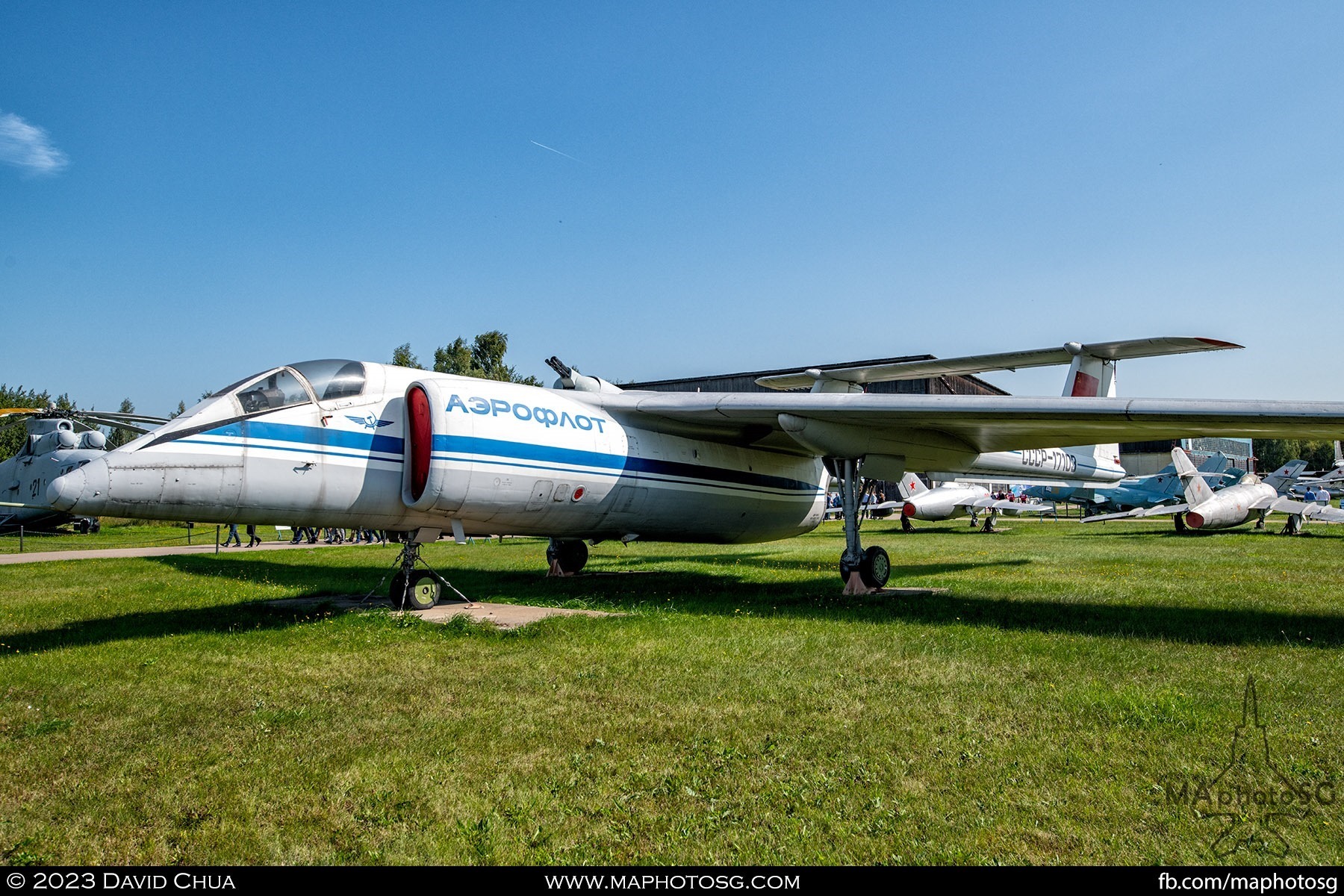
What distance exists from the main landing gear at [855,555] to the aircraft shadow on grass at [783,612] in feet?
1.25

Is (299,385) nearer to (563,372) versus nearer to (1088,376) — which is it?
(563,372)

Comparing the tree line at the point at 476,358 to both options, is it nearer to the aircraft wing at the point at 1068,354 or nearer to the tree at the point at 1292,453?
the aircraft wing at the point at 1068,354

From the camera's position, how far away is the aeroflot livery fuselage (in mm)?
7109

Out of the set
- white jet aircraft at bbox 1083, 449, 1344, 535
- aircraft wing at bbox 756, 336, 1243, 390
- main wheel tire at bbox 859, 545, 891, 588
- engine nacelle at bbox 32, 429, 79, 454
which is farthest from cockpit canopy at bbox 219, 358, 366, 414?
white jet aircraft at bbox 1083, 449, 1344, 535

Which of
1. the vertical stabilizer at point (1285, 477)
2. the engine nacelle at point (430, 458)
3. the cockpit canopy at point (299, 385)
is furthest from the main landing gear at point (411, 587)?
the vertical stabilizer at point (1285, 477)

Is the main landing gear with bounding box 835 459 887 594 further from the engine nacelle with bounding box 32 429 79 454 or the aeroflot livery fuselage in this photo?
the engine nacelle with bounding box 32 429 79 454

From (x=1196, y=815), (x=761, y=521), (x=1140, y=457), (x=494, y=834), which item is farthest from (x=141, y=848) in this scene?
(x=1140, y=457)

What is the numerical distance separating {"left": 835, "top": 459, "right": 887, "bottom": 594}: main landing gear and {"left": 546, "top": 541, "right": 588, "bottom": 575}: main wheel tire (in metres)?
5.19

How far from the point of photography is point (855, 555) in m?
11.4

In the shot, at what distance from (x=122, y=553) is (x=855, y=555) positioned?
21.2 metres

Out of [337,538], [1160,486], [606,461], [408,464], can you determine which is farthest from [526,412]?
[1160,486]

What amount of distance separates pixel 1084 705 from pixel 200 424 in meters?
7.71

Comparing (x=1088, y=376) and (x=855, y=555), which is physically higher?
(x=1088, y=376)

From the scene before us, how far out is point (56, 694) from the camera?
561 centimetres
